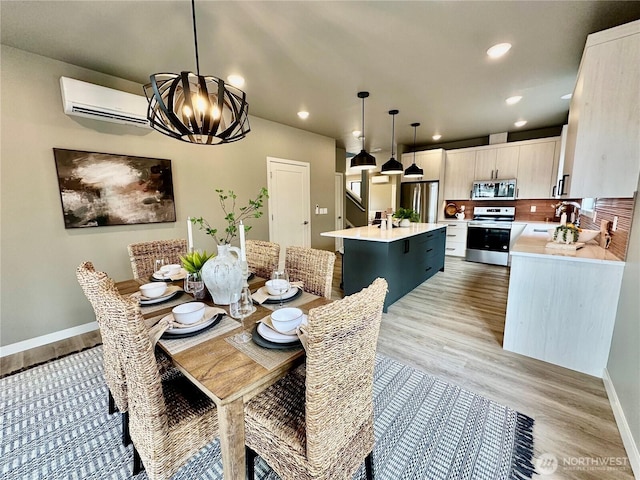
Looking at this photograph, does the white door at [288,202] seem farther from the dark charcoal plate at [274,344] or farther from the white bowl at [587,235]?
the white bowl at [587,235]

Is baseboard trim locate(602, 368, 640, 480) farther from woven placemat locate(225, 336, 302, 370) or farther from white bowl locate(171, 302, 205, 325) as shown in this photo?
white bowl locate(171, 302, 205, 325)

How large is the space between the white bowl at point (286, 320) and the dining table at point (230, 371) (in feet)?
0.35

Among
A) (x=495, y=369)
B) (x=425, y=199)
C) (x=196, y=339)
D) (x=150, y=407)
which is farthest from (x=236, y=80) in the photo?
(x=425, y=199)

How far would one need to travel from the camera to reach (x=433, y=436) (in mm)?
1593

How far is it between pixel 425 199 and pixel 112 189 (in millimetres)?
5623

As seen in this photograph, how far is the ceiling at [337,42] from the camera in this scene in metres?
1.87

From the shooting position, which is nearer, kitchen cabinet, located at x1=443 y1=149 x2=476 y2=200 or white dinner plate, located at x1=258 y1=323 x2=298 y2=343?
white dinner plate, located at x1=258 y1=323 x2=298 y2=343

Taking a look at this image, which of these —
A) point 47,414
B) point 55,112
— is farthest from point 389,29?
point 47,414

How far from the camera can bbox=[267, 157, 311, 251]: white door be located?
4570mm

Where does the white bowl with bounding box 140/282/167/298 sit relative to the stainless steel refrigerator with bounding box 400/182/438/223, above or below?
below

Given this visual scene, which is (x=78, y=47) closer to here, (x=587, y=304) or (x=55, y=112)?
(x=55, y=112)

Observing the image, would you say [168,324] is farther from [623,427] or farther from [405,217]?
[405,217]

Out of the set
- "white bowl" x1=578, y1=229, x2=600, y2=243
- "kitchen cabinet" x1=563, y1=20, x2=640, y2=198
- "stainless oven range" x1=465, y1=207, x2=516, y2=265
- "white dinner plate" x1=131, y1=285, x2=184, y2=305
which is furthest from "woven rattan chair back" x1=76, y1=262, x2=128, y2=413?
"stainless oven range" x1=465, y1=207, x2=516, y2=265

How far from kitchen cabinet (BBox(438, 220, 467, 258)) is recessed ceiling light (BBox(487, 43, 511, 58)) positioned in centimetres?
365
